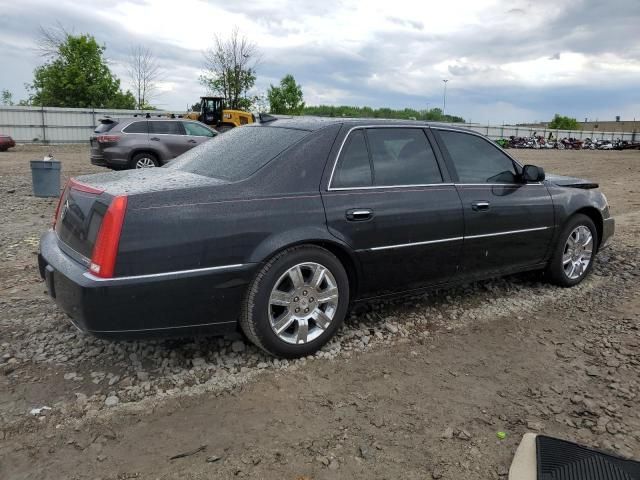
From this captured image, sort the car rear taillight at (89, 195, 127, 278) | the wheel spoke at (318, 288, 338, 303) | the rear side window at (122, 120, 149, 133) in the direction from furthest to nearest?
the rear side window at (122, 120, 149, 133) → the wheel spoke at (318, 288, 338, 303) → the car rear taillight at (89, 195, 127, 278)

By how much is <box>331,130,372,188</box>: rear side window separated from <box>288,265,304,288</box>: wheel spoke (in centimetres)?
63

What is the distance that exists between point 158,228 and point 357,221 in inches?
51.4

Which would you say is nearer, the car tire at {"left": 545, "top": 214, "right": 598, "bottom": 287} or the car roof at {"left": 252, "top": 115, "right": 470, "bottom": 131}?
the car roof at {"left": 252, "top": 115, "right": 470, "bottom": 131}

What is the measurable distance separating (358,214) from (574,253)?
2.74 metres

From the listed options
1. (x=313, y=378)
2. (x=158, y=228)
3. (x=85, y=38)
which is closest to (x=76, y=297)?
(x=158, y=228)

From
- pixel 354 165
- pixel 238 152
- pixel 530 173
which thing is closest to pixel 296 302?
pixel 354 165

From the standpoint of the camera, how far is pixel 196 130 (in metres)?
14.3

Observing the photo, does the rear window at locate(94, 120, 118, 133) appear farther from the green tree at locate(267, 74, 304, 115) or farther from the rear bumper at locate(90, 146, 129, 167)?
the green tree at locate(267, 74, 304, 115)

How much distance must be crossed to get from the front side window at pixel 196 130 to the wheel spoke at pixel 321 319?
11.7 metres

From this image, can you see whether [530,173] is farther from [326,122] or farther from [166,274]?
[166,274]

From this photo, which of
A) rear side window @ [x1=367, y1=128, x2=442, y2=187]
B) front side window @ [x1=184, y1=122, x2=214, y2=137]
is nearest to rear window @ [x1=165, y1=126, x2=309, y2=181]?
rear side window @ [x1=367, y1=128, x2=442, y2=187]

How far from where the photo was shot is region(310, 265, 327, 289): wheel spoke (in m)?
3.32

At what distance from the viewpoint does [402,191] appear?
3.75 m

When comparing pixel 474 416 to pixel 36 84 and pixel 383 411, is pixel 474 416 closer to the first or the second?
pixel 383 411
